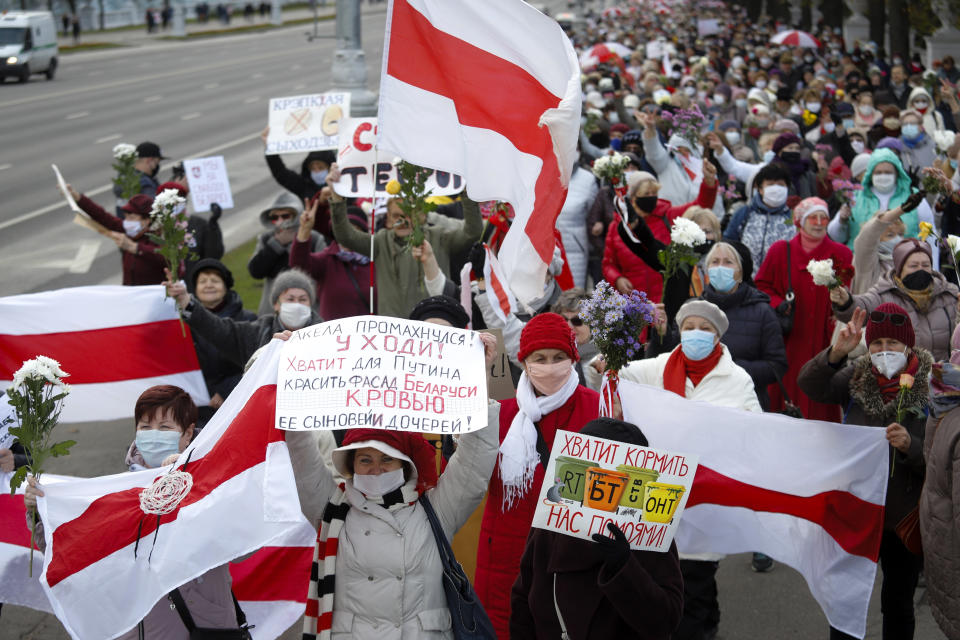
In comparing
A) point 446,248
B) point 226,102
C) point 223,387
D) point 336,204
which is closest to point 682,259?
point 446,248

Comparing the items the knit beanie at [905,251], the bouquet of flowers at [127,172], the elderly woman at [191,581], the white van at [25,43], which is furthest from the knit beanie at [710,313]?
the white van at [25,43]

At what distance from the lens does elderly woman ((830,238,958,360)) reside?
255 inches

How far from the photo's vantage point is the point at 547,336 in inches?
186

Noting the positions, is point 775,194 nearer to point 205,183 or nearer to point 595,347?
point 595,347

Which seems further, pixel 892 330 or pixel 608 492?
pixel 892 330

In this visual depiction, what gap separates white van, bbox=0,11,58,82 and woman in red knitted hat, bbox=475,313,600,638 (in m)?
35.6

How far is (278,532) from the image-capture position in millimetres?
4074

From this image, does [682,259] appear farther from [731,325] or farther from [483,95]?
[483,95]

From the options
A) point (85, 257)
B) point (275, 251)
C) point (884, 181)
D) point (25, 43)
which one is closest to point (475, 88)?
point (275, 251)

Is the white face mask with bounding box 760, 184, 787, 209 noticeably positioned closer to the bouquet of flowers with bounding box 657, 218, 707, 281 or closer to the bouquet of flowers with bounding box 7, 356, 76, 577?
the bouquet of flowers with bounding box 657, 218, 707, 281

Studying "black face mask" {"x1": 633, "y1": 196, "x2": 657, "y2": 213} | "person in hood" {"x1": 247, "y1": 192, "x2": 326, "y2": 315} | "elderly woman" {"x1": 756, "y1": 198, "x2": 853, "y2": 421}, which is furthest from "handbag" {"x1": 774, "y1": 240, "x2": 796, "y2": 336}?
"person in hood" {"x1": 247, "y1": 192, "x2": 326, "y2": 315}

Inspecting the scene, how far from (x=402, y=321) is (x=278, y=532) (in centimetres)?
90

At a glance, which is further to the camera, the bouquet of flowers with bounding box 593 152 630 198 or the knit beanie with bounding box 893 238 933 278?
the bouquet of flowers with bounding box 593 152 630 198

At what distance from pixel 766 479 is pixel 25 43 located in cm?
3629
